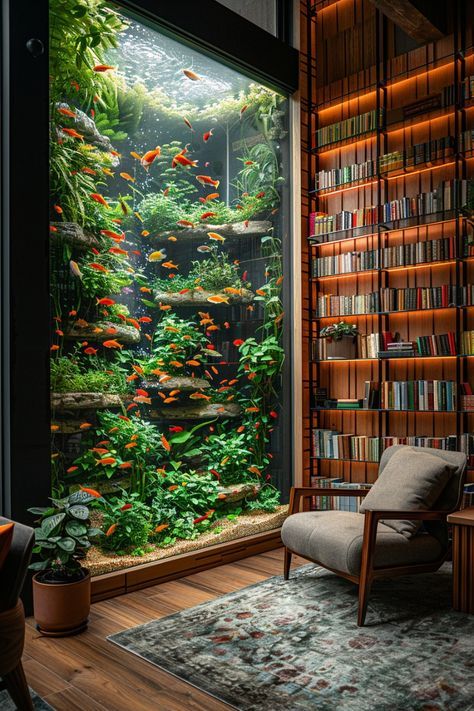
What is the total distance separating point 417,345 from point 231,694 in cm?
299

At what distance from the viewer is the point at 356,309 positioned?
5.00 meters

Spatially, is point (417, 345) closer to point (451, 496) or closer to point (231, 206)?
point (451, 496)

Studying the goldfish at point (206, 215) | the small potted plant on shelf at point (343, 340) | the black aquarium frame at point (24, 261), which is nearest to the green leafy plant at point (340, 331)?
the small potted plant on shelf at point (343, 340)

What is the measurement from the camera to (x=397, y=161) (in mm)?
4773

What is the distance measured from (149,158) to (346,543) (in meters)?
2.93

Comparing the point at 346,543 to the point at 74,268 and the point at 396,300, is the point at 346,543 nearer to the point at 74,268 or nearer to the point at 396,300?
the point at 396,300

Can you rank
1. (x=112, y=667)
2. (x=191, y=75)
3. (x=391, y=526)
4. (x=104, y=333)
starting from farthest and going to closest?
1. (x=191, y=75)
2. (x=104, y=333)
3. (x=391, y=526)
4. (x=112, y=667)

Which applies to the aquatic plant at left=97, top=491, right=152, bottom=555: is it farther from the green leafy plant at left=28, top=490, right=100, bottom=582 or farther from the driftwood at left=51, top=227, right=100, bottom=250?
the driftwood at left=51, top=227, right=100, bottom=250

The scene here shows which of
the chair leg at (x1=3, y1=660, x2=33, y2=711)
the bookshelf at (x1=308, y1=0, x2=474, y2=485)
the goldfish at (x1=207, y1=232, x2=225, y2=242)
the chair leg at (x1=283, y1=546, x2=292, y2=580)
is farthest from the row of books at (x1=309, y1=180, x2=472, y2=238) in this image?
the chair leg at (x1=3, y1=660, x2=33, y2=711)

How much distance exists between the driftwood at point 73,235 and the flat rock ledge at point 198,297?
0.67 metres

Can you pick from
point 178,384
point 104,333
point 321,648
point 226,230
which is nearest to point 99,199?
point 104,333

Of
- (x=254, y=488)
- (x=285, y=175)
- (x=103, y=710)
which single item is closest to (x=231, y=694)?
(x=103, y=710)

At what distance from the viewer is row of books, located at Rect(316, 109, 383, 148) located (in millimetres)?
4945

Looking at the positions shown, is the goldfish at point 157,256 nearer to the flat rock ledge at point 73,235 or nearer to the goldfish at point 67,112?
the flat rock ledge at point 73,235
